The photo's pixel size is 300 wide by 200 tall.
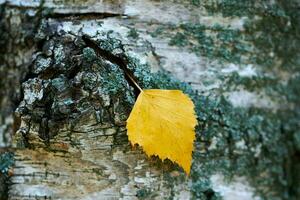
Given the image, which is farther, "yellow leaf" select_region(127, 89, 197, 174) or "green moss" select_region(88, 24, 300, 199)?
"green moss" select_region(88, 24, 300, 199)

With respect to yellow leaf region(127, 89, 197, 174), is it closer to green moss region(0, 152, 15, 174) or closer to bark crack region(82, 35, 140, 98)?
bark crack region(82, 35, 140, 98)

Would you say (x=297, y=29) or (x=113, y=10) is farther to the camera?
(x=297, y=29)

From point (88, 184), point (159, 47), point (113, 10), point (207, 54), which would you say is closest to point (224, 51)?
point (207, 54)

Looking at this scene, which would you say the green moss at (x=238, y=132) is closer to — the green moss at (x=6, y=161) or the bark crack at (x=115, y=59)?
the bark crack at (x=115, y=59)

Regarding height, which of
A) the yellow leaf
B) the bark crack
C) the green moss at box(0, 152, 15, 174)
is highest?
the bark crack

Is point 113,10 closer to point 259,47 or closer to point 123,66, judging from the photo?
point 123,66

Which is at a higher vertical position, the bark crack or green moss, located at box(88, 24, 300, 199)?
the bark crack

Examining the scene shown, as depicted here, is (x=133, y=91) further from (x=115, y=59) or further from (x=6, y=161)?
(x=6, y=161)

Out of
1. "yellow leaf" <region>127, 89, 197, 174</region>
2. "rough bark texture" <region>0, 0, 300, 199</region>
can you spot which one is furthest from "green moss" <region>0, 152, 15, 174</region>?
"yellow leaf" <region>127, 89, 197, 174</region>
